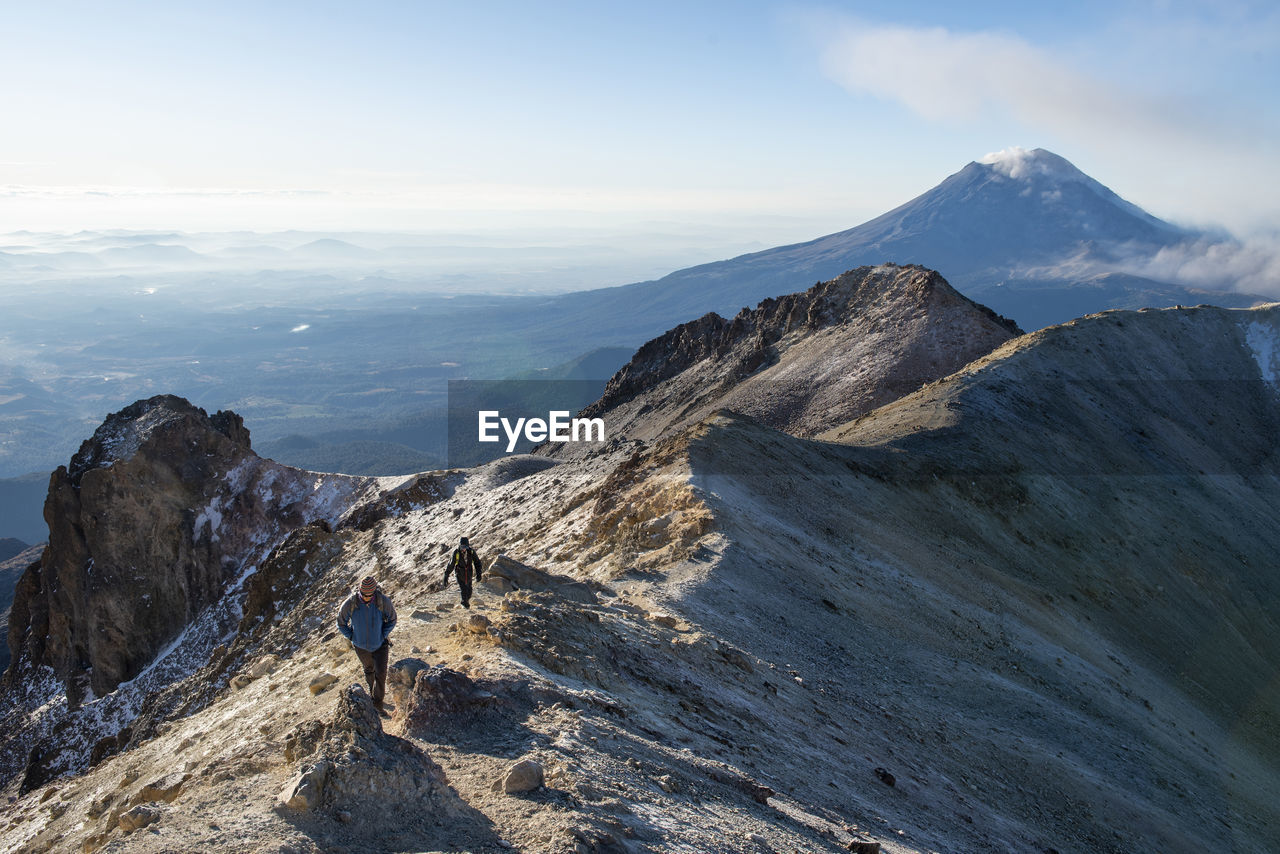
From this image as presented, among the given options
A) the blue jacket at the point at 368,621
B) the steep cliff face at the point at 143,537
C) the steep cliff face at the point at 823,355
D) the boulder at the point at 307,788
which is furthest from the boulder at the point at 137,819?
the steep cliff face at the point at 823,355

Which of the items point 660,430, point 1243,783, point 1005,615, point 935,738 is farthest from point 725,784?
point 660,430

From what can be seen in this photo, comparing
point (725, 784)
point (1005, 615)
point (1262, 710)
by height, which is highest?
point (725, 784)

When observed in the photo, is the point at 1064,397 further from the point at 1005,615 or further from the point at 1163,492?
the point at 1005,615

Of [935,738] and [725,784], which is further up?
[725,784]

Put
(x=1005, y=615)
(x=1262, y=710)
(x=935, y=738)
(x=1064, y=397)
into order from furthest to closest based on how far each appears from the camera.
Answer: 1. (x=1064, y=397)
2. (x=1262, y=710)
3. (x=1005, y=615)
4. (x=935, y=738)

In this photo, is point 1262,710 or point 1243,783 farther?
point 1262,710

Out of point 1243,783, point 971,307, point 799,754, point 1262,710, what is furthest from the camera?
point 971,307

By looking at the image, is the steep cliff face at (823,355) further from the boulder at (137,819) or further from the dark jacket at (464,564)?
the boulder at (137,819)

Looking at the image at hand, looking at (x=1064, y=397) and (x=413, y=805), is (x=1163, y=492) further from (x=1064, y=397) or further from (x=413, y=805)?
(x=413, y=805)

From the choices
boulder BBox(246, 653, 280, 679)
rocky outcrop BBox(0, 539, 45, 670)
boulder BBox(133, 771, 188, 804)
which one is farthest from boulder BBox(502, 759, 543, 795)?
rocky outcrop BBox(0, 539, 45, 670)
